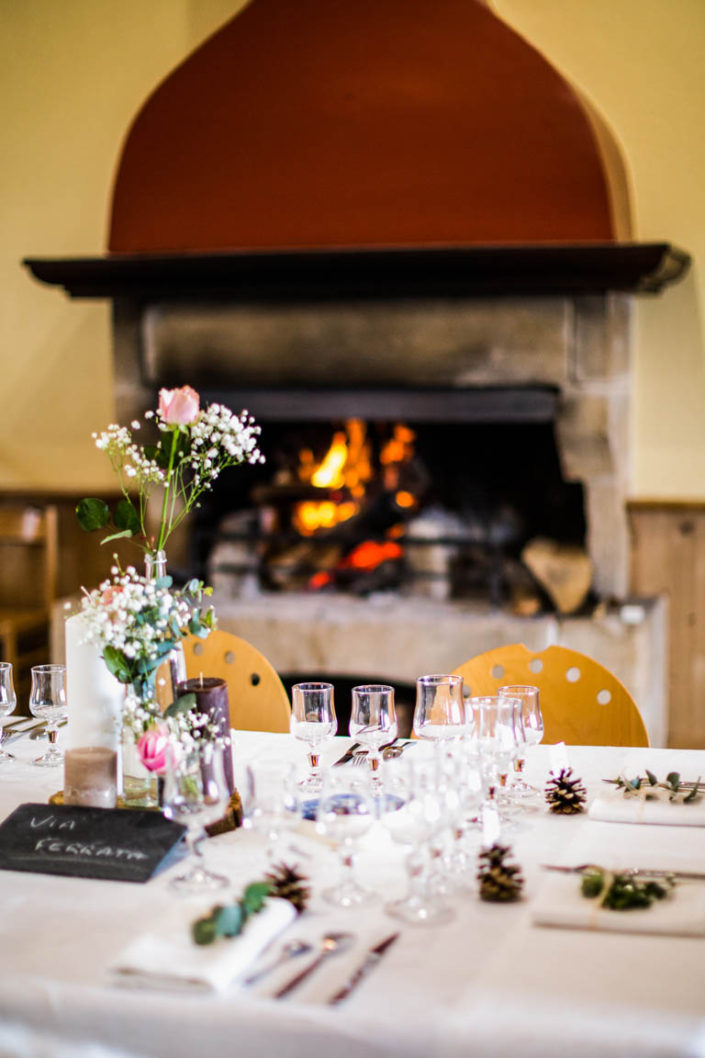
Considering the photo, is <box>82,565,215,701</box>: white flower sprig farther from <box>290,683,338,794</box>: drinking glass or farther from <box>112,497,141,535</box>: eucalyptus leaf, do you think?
<box>290,683,338,794</box>: drinking glass

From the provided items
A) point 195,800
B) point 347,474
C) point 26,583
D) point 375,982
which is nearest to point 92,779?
point 195,800

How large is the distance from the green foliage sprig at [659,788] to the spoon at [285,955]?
0.68 metres

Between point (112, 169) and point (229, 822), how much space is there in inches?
122

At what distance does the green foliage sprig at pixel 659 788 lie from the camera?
1.73 meters

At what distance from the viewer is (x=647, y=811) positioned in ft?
5.47

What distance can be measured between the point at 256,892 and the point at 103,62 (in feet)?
11.7

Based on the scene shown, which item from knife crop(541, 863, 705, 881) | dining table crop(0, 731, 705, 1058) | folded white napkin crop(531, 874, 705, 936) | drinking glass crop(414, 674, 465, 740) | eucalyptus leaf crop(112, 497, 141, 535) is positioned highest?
eucalyptus leaf crop(112, 497, 141, 535)

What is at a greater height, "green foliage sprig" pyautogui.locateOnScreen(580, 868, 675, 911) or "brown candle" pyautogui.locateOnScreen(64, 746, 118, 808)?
"brown candle" pyautogui.locateOnScreen(64, 746, 118, 808)

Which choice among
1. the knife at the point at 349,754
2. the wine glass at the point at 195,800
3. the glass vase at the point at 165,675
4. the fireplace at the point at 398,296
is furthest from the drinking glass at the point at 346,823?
the fireplace at the point at 398,296

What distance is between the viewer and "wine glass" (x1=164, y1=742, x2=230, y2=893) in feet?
4.59

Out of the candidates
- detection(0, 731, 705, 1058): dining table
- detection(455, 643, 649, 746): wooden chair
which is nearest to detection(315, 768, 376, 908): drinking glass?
detection(0, 731, 705, 1058): dining table

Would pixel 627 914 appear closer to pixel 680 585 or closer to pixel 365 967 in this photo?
pixel 365 967

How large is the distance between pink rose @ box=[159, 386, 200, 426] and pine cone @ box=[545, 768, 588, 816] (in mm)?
758

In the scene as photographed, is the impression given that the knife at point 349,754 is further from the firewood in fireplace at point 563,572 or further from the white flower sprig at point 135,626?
the firewood in fireplace at point 563,572
